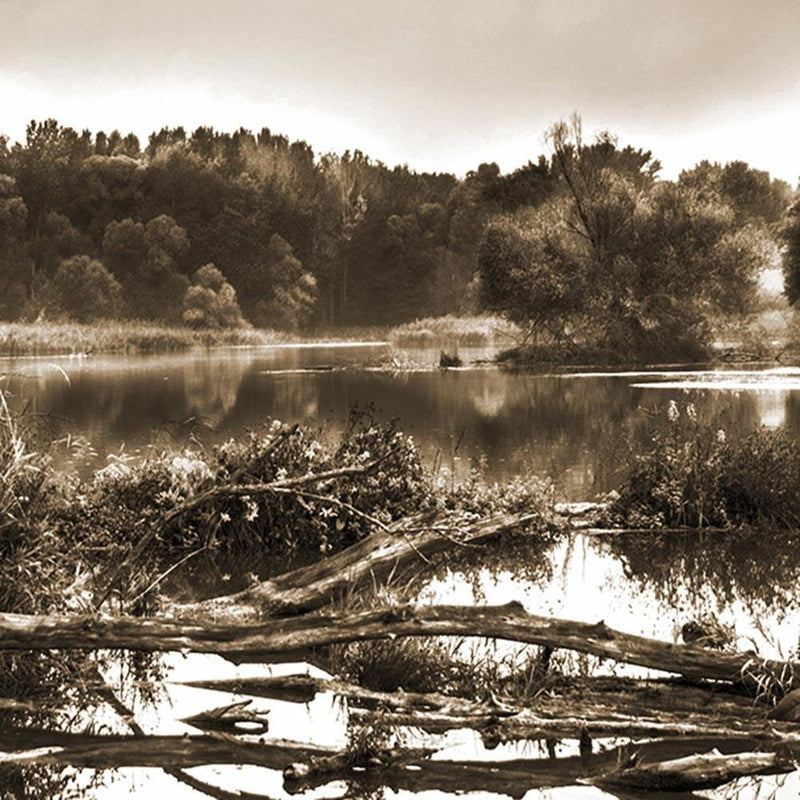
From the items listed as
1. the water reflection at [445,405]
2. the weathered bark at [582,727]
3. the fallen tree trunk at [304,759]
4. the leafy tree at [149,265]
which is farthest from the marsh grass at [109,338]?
the weathered bark at [582,727]

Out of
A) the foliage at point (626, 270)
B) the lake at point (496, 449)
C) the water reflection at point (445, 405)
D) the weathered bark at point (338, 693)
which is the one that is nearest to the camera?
the weathered bark at point (338, 693)

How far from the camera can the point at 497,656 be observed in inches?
270

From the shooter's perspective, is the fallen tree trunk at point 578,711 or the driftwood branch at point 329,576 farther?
the driftwood branch at point 329,576

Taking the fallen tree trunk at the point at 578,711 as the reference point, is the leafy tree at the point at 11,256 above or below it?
above

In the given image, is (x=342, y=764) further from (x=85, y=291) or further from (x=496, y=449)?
(x=85, y=291)

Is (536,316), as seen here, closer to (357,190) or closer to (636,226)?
(636,226)

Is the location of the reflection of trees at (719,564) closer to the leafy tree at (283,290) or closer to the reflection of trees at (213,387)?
the reflection of trees at (213,387)

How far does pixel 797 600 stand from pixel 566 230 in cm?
3506

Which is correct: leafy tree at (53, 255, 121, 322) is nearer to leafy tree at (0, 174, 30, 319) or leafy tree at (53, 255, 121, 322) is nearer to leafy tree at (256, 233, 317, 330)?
leafy tree at (0, 174, 30, 319)

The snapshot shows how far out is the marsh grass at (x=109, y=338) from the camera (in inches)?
1950

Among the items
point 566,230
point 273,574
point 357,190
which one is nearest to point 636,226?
point 566,230

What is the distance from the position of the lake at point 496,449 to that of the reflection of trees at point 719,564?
0.02m

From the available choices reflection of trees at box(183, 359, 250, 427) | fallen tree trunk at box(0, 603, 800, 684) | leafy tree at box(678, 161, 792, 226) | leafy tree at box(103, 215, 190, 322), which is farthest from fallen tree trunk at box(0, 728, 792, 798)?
leafy tree at box(103, 215, 190, 322)

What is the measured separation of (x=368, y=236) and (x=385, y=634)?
76.4m
